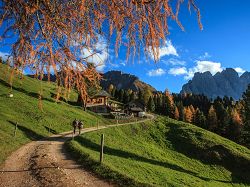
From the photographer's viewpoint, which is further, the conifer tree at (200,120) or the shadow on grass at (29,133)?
the conifer tree at (200,120)

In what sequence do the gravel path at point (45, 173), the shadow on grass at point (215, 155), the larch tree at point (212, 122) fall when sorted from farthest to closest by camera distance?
the larch tree at point (212, 122), the shadow on grass at point (215, 155), the gravel path at point (45, 173)

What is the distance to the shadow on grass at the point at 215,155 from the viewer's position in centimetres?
4597

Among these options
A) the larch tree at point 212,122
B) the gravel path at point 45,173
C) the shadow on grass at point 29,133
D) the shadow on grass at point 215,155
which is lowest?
the shadow on grass at point 215,155

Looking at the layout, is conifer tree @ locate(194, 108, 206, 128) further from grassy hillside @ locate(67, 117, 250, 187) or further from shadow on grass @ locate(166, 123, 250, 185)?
shadow on grass @ locate(166, 123, 250, 185)

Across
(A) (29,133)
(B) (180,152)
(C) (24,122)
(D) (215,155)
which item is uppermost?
(C) (24,122)

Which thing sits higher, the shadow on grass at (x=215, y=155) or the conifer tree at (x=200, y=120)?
the conifer tree at (x=200, y=120)

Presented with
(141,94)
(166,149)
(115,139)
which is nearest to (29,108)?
(115,139)

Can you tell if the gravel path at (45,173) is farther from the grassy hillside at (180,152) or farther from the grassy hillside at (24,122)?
the grassy hillside at (180,152)

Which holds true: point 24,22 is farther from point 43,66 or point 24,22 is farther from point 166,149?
point 166,149

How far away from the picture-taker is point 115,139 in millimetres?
43938

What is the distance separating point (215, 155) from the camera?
5047 cm

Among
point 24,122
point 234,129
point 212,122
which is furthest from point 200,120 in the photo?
point 24,122

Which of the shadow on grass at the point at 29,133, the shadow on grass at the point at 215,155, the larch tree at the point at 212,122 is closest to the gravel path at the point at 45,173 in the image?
the shadow on grass at the point at 29,133

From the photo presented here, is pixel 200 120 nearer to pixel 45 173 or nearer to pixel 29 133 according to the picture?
pixel 29 133
